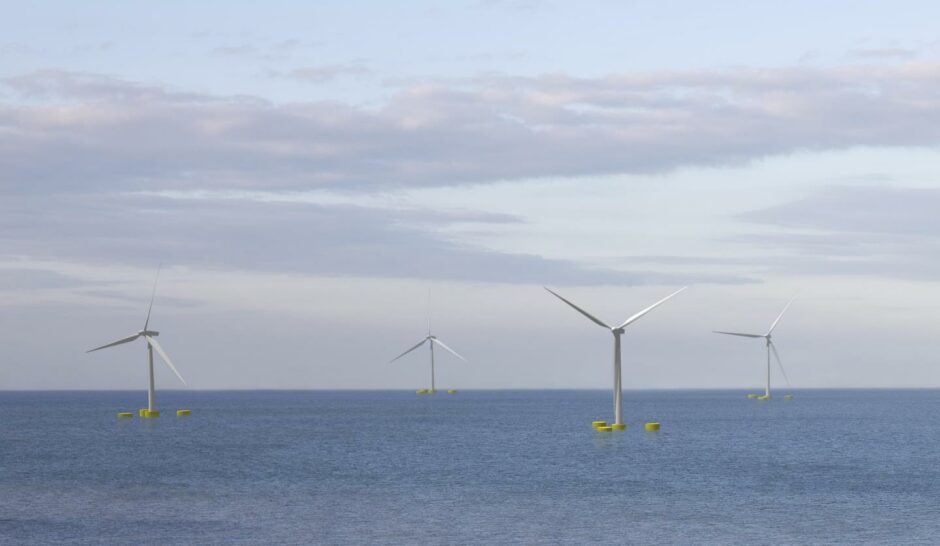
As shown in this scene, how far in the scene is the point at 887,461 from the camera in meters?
155

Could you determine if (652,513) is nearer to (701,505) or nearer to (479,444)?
(701,505)

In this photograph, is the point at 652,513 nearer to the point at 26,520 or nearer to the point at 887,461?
the point at 26,520

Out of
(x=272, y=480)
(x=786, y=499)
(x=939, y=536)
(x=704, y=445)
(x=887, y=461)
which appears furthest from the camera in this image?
(x=704, y=445)

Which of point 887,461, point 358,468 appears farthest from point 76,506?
point 887,461

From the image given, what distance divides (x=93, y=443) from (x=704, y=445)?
93.1 meters

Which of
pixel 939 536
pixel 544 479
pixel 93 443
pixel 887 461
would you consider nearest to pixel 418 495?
pixel 544 479

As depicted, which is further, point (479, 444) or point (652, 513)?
point (479, 444)

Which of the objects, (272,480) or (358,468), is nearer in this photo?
(272,480)

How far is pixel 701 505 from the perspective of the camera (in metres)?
104

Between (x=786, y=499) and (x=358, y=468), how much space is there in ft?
167

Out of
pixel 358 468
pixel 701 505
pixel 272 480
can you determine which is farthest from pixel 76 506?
pixel 701 505

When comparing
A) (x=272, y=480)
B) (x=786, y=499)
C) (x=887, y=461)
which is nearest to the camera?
(x=786, y=499)

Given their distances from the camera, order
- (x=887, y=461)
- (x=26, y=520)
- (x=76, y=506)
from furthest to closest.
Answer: (x=887, y=461)
(x=76, y=506)
(x=26, y=520)

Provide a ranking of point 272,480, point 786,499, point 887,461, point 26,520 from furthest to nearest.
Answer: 1. point 887,461
2. point 272,480
3. point 786,499
4. point 26,520
